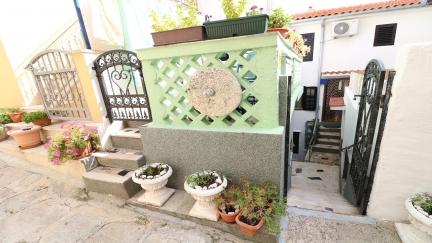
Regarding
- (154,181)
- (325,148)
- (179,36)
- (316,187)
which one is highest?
(179,36)

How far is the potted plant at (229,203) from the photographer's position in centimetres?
238

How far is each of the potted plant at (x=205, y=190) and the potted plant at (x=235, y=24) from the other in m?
1.78

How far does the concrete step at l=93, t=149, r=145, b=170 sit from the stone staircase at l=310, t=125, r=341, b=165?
9675 millimetres

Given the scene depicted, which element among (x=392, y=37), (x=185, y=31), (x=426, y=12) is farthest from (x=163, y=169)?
(x=426, y=12)

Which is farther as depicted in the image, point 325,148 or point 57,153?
point 325,148

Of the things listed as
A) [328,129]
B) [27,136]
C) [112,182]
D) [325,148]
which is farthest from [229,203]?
[328,129]

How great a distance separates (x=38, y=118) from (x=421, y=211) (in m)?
7.13

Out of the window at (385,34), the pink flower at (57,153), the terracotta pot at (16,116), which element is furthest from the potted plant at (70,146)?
the window at (385,34)

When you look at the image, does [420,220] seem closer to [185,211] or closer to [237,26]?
[185,211]

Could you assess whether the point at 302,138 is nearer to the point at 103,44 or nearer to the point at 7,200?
the point at 103,44

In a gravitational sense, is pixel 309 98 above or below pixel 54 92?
below

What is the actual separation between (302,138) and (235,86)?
11.5 meters

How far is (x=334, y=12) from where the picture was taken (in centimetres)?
1027

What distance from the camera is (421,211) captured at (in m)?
2.03
